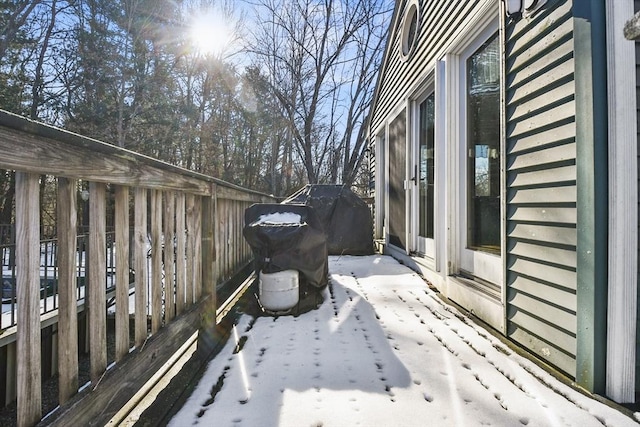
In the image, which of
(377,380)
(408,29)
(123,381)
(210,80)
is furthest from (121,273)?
(210,80)

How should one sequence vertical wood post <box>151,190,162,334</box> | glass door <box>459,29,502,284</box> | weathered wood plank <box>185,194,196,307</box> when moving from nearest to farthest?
vertical wood post <box>151,190,162,334</box>, weathered wood plank <box>185,194,196,307</box>, glass door <box>459,29,502,284</box>

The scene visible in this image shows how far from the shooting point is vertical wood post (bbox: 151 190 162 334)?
1489mm

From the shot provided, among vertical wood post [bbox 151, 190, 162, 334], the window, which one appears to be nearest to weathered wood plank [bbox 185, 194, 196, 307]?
vertical wood post [bbox 151, 190, 162, 334]

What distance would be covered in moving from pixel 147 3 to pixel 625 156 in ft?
43.4

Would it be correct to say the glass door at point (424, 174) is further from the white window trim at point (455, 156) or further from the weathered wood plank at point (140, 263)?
the weathered wood plank at point (140, 263)

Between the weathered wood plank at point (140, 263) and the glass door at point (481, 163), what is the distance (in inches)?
83.7

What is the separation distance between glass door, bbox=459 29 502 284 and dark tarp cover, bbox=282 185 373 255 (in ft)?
8.64

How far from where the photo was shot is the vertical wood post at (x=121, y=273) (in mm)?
1226

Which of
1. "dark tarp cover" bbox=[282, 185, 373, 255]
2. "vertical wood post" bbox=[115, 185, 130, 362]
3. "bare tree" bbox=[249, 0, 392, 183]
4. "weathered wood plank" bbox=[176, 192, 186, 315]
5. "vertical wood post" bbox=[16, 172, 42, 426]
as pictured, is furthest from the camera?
"bare tree" bbox=[249, 0, 392, 183]

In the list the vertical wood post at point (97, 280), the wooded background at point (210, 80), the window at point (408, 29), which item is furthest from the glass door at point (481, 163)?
the wooded background at point (210, 80)

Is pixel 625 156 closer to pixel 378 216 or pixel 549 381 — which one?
pixel 549 381

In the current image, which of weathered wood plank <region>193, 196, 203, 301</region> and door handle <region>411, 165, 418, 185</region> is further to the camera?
door handle <region>411, 165, 418, 185</region>

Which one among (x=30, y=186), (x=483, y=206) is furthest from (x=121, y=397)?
(x=483, y=206)

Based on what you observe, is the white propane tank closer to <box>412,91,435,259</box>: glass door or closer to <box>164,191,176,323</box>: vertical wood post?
<box>164,191,176,323</box>: vertical wood post
